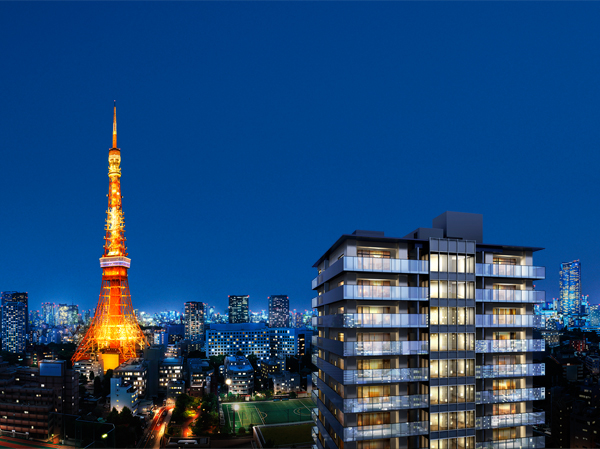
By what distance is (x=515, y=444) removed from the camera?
2117cm

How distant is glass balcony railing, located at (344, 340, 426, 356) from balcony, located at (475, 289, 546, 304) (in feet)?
12.5

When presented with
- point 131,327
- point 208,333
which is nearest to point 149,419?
point 131,327

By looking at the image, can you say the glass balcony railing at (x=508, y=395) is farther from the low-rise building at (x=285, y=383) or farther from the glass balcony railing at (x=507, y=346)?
the low-rise building at (x=285, y=383)

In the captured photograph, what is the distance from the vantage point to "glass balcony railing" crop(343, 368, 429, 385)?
1911 centimetres

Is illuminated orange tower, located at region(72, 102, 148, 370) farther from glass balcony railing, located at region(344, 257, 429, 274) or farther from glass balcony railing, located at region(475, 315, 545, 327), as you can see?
glass balcony railing, located at region(475, 315, 545, 327)

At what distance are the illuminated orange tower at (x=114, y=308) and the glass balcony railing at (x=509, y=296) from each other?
77.0m

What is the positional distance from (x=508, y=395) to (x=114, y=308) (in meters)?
78.4

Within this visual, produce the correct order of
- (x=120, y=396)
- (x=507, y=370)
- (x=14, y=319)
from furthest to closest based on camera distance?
(x=14, y=319) → (x=120, y=396) → (x=507, y=370)

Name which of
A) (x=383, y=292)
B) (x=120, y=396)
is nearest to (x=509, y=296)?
(x=383, y=292)

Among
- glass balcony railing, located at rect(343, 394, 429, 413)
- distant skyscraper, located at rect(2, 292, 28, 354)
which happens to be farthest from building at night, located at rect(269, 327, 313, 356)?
glass balcony railing, located at rect(343, 394, 429, 413)

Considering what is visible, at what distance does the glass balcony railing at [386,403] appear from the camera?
19047mm

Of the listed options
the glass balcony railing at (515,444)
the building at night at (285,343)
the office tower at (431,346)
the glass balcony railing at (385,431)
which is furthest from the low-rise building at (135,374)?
the glass balcony railing at (515,444)

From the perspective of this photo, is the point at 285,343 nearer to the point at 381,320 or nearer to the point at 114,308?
the point at 114,308

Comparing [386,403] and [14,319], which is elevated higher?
[386,403]
